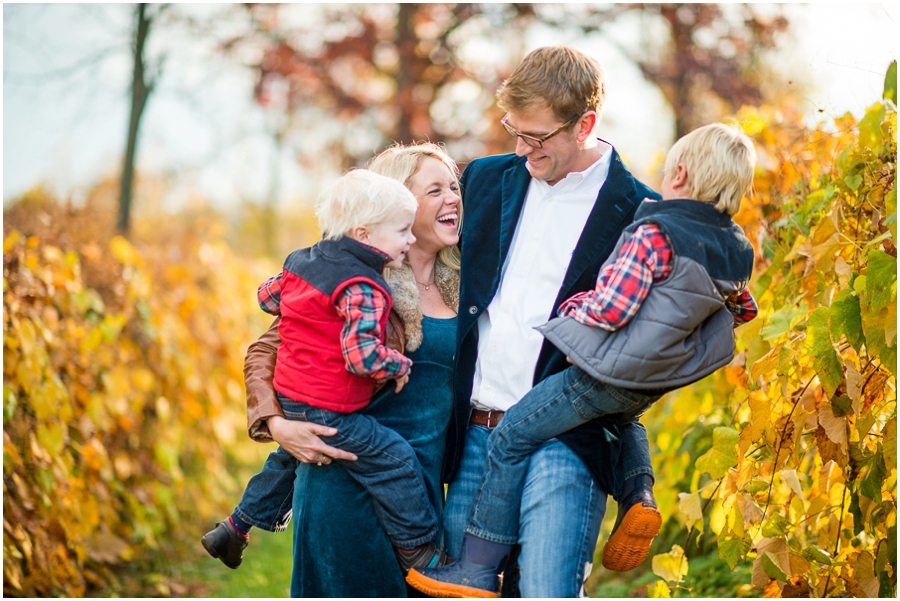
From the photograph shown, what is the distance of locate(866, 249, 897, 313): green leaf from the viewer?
2129 mm

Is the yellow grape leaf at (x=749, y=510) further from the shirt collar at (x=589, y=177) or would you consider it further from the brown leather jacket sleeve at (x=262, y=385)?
the brown leather jacket sleeve at (x=262, y=385)

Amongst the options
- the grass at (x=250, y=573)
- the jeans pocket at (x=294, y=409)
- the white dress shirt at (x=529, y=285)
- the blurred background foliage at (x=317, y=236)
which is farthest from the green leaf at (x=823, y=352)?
the grass at (x=250, y=573)

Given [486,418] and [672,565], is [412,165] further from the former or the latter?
[672,565]

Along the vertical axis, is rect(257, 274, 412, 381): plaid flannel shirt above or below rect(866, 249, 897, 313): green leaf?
below

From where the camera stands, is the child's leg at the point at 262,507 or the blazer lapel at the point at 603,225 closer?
the blazer lapel at the point at 603,225

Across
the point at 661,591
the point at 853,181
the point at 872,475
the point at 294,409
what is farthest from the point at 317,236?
the point at 872,475

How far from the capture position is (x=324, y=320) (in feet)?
7.23

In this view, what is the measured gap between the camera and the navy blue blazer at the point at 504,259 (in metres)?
2.21

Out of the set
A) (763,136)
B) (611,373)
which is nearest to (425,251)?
(611,373)

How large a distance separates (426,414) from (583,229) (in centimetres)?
67

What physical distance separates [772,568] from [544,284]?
3.45 feet

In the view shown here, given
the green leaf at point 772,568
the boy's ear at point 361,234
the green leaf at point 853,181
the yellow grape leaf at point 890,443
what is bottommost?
the green leaf at point 772,568

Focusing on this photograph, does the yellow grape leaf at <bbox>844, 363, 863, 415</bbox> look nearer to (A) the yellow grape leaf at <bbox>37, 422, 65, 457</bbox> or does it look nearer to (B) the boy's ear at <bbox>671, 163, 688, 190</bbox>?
(B) the boy's ear at <bbox>671, 163, 688, 190</bbox>

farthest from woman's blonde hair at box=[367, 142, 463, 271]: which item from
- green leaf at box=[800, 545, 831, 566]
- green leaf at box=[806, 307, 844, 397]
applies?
green leaf at box=[800, 545, 831, 566]
